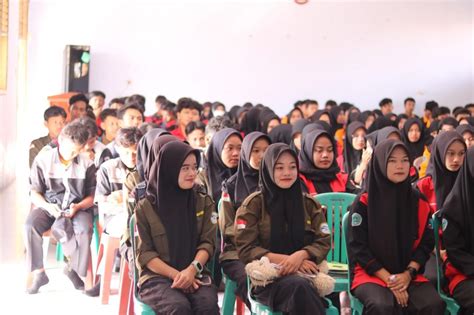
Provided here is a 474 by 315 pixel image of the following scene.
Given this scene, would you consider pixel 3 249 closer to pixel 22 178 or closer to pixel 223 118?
pixel 223 118

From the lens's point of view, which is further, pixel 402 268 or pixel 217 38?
pixel 217 38

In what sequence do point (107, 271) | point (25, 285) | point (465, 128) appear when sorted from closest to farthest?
point (107, 271) → point (25, 285) → point (465, 128)

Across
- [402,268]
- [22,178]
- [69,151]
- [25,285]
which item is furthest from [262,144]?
[22,178]

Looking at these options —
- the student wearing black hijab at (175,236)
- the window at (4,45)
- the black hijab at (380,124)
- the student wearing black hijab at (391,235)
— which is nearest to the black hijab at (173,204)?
the student wearing black hijab at (175,236)

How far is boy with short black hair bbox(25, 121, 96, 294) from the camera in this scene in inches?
176

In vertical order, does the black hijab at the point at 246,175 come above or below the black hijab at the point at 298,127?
below

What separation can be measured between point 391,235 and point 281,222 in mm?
511

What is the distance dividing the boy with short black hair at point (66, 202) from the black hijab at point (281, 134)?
213cm

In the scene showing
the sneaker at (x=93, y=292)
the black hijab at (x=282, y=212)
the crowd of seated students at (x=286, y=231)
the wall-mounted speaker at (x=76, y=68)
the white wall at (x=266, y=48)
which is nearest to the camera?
the crowd of seated students at (x=286, y=231)

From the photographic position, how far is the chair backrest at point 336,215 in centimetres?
368

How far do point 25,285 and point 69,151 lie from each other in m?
0.91

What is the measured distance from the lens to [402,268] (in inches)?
127

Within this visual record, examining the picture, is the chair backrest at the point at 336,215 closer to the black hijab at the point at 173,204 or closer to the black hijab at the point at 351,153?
the black hijab at the point at 173,204

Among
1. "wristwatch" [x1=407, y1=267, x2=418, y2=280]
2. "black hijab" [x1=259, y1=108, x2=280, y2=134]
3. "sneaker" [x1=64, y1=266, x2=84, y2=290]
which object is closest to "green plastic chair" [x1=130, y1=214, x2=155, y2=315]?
"wristwatch" [x1=407, y1=267, x2=418, y2=280]
